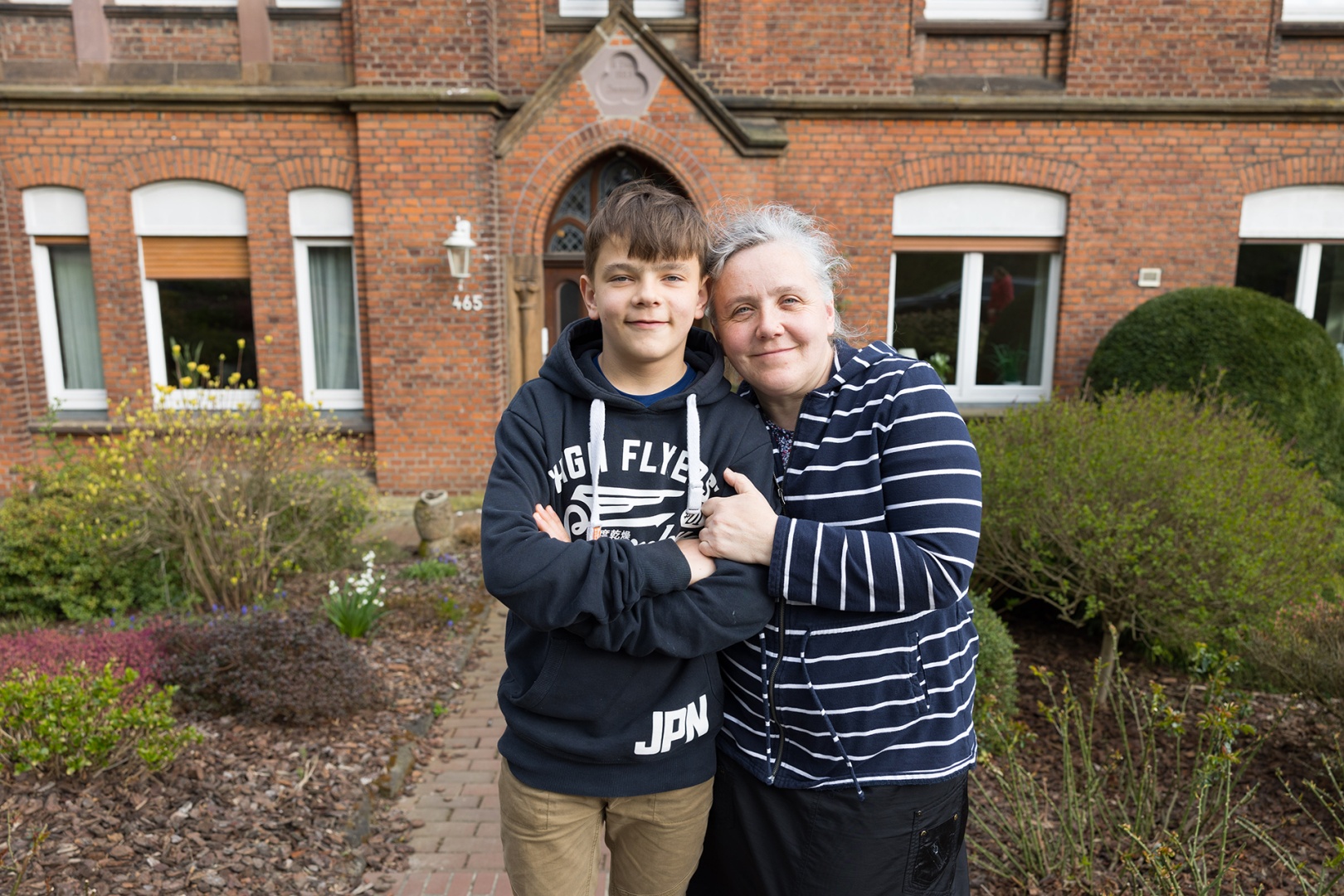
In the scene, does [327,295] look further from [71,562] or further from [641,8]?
[641,8]

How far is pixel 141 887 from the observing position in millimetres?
2518

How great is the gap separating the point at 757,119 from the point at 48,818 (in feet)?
25.8

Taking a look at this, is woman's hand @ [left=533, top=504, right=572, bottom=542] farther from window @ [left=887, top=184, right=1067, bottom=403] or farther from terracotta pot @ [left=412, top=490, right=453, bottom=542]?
window @ [left=887, top=184, right=1067, bottom=403]

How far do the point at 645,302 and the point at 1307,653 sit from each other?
3101 mm

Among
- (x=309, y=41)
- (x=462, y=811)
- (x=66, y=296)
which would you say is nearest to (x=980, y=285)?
(x=309, y=41)

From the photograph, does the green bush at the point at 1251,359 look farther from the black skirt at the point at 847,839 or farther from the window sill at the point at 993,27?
the black skirt at the point at 847,839

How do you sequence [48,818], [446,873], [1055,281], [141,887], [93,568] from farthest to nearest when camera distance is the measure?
[1055,281], [93,568], [446,873], [48,818], [141,887]

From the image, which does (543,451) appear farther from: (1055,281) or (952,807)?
(1055,281)

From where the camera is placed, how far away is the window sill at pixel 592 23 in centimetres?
834

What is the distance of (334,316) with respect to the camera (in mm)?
8859

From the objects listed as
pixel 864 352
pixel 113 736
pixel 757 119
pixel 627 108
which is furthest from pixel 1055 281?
pixel 113 736

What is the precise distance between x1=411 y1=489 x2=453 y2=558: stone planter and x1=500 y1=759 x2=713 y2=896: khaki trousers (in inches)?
203

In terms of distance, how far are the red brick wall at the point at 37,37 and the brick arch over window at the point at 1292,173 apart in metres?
12.1

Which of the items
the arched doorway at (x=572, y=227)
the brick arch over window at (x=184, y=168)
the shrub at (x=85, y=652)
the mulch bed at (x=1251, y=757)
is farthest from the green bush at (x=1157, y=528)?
the brick arch over window at (x=184, y=168)
